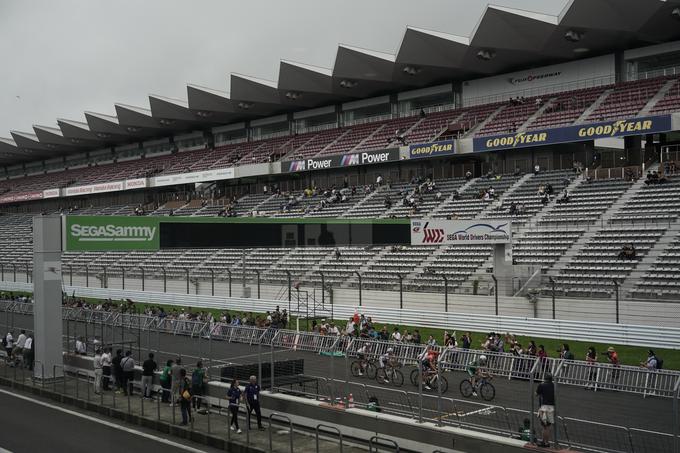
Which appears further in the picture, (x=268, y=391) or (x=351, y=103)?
(x=351, y=103)

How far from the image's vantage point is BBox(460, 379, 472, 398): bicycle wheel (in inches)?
513

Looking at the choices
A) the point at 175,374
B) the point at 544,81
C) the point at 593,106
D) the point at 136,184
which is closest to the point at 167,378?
the point at 175,374

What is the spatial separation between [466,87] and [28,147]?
5336 centimetres

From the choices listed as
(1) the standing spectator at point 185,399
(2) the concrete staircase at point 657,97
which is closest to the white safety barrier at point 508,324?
(1) the standing spectator at point 185,399

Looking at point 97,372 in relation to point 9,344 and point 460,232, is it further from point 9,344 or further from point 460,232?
point 460,232

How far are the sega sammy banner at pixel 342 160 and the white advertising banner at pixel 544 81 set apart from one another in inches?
292

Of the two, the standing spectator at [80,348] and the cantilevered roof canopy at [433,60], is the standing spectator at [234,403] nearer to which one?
the standing spectator at [80,348]

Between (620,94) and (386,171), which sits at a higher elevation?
(620,94)

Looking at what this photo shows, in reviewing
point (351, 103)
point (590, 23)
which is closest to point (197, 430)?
point (590, 23)

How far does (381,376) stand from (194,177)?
41628mm

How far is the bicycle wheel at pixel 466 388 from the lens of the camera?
1304cm

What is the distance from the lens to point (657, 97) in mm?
33469

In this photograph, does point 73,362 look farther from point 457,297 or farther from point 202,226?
point 457,297

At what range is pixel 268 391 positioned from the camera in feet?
46.8
